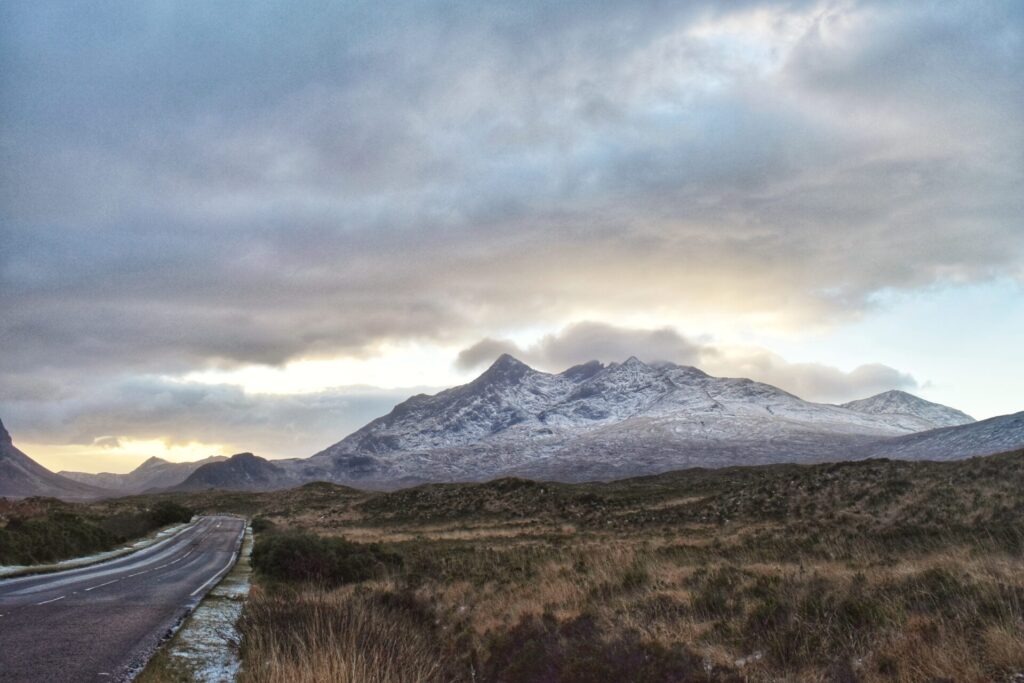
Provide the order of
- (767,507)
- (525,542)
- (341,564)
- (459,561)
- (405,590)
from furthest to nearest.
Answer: (767,507) → (525,542) → (459,561) → (341,564) → (405,590)

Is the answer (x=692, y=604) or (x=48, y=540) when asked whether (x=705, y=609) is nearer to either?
(x=692, y=604)

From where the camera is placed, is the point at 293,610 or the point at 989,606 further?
the point at 293,610

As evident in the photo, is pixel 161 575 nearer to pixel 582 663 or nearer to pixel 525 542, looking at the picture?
pixel 525 542

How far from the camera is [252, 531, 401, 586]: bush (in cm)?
2259

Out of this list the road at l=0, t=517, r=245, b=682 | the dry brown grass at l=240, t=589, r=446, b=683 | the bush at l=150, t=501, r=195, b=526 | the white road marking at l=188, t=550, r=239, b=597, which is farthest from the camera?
the bush at l=150, t=501, r=195, b=526

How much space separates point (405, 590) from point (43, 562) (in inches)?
809

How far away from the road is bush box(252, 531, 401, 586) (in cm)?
210

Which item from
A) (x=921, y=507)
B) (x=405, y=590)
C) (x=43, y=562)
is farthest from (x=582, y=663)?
(x=43, y=562)

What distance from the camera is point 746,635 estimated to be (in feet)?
32.9

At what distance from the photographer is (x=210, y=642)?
12.2m

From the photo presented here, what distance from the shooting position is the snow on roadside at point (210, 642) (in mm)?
10109

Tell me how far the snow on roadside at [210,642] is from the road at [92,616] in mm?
397

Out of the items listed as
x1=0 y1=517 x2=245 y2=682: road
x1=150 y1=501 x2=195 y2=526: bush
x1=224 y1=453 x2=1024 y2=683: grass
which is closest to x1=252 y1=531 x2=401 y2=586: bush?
x1=224 y1=453 x2=1024 y2=683: grass

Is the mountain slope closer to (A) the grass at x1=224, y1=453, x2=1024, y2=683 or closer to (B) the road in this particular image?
(A) the grass at x1=224, y1=453, x2=1024, y2=683
